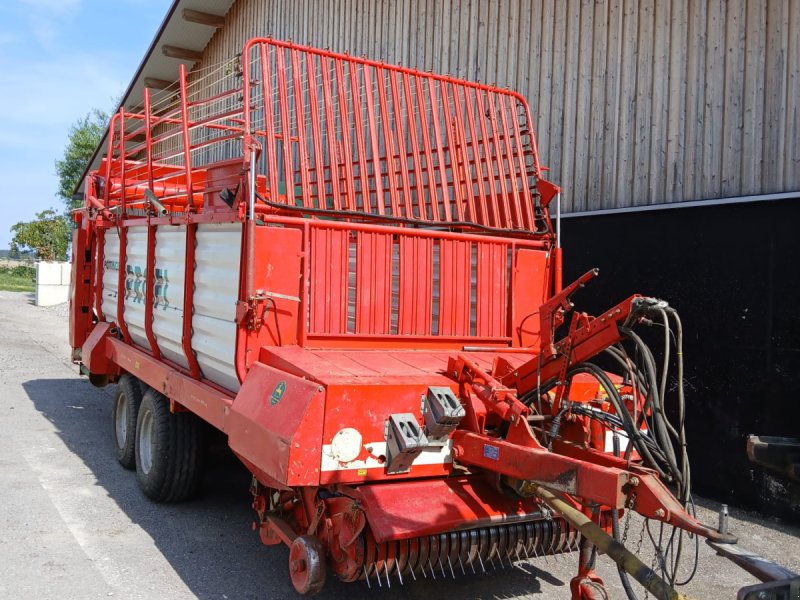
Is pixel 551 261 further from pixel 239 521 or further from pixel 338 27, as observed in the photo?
pixel 338 27

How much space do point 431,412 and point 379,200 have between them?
6.12 feet

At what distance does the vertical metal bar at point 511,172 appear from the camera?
5723 millimetres

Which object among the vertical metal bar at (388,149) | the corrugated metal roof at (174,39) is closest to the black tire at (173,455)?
the vertical metal bar at (388,149)

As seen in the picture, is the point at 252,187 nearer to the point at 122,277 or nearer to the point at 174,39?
the point at 122,277

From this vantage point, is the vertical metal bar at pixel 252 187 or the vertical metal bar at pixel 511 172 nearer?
the vertical metal bar at pixel 252 187

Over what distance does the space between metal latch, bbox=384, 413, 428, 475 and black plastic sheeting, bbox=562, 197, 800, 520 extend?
3.55 metres

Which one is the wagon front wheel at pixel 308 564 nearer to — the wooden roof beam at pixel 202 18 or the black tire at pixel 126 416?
the black tire at pixel 126 416

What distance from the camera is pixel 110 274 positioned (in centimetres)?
758

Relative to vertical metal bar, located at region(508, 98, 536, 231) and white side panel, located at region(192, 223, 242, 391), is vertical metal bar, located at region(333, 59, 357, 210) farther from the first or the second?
vertical metal bar, located at region(508, 98, 536, 231)

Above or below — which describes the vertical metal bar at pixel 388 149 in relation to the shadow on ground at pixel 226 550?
above

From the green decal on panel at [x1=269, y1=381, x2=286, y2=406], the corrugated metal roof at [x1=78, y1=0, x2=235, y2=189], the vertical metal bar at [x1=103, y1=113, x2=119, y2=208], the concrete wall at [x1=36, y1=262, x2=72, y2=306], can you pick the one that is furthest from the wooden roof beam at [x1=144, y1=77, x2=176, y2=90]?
the green decal on panel at [x1=269, y1=381, x2=286, y2=406]

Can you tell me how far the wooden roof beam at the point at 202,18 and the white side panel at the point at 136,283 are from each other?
11082 mm

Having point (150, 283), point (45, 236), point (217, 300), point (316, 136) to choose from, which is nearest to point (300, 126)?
point (316, 136)

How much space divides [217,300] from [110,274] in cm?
332
